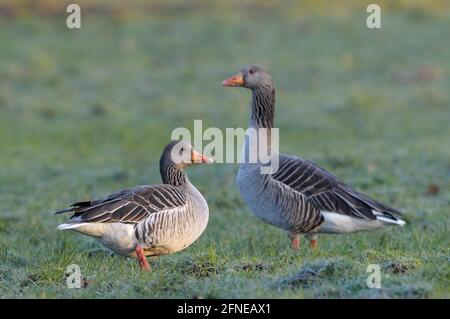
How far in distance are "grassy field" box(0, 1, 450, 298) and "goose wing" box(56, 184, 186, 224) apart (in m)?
0.49

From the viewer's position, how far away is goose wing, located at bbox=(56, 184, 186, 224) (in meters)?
7.41

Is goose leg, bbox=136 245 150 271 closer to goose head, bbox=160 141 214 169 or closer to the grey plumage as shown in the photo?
the grey plumage

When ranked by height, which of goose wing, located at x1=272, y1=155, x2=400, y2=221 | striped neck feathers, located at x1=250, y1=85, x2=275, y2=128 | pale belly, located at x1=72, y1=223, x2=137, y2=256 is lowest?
pale belly, located at x1=72, y1=223, x2=137, y2=256

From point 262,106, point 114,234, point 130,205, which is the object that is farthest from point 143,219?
point 262,106

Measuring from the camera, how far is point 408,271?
677cm

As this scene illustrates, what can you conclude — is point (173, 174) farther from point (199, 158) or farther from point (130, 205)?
point (130, 205)

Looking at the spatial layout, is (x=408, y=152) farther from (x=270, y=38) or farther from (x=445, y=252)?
(x=270, y=38)

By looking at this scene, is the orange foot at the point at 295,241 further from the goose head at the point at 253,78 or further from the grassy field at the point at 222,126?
the goose head at the point at 253,78

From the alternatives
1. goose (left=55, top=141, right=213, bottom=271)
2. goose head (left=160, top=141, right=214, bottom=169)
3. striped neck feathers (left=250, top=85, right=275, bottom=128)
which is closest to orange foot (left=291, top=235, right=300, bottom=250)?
goose (left=55, top=141, right=213, bottom=271)

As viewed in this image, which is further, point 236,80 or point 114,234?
point 236,80

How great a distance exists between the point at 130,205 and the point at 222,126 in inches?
421

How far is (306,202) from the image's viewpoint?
867 cm

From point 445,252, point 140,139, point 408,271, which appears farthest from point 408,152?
point 408,271
